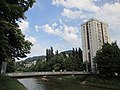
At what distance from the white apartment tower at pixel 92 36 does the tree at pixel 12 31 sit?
122 meters

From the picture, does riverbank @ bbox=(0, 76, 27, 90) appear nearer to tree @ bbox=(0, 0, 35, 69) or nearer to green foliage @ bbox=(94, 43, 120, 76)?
tree @ bbox=(0, 0, 35, 69)

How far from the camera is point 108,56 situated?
7381 centimetres

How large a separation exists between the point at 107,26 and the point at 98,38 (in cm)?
1815

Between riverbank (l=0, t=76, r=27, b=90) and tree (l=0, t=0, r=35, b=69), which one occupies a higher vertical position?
tree (l=0, t=0, r=35, b=69)

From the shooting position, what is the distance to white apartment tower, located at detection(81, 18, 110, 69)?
146750 mm

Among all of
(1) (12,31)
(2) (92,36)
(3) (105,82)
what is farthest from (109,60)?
(2) (92,36)

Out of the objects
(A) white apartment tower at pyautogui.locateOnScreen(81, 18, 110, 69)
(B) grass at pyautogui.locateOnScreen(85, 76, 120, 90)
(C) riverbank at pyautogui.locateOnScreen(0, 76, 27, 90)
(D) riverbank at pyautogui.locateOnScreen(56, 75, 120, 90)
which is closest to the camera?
(C) riverbank at pyautogui.locateOnScreen(0, 76, 27, 90)

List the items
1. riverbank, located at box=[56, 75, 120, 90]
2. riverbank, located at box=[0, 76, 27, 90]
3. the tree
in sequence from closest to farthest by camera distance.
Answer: the tree < riverbank, located at box=[0, 76, 27, 90] < riverbank, located at box=[56, 75, 120, 90]

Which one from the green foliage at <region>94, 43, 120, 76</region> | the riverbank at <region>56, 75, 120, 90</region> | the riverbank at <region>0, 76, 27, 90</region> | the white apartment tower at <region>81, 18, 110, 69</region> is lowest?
the riverbank at <region>56, 75, 120, 90</region>

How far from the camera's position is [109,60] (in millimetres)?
71812

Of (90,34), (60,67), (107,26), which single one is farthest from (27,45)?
(107,26)

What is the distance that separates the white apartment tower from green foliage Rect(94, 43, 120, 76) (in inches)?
2651

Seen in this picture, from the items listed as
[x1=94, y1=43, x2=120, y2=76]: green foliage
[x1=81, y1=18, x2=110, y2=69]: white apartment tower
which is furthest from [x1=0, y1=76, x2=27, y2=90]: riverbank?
[x1=81, y1=18, x2=110, y2=69]: white apartment tower

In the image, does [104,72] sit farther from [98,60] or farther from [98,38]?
[98,38]
